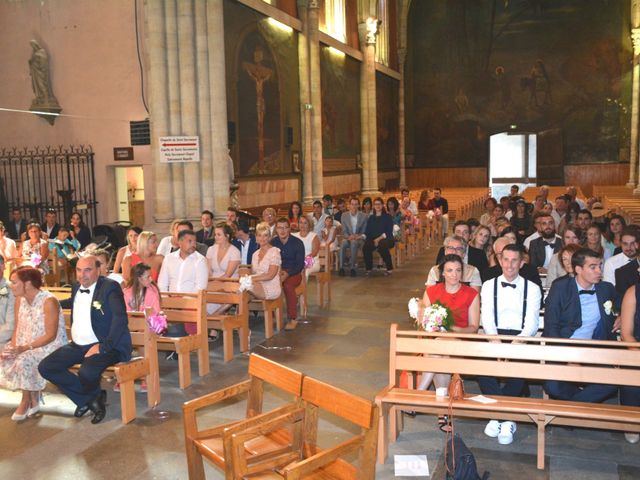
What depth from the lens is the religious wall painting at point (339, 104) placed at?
971 inches

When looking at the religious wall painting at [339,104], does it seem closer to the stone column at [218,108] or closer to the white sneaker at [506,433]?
the stone column at [218,108]

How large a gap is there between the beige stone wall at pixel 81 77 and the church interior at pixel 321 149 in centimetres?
5

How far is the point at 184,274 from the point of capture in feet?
27.2

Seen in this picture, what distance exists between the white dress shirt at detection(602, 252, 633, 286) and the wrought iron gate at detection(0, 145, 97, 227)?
1190cm

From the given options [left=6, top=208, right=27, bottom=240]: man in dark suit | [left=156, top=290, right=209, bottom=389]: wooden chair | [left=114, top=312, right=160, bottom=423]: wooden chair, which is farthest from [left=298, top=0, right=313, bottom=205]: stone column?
[left=114, top=312, right=160, bottom=423]: wooden chair

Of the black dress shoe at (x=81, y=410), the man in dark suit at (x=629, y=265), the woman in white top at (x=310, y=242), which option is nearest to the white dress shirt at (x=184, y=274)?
the black dress shoe at (x=81, y=410)

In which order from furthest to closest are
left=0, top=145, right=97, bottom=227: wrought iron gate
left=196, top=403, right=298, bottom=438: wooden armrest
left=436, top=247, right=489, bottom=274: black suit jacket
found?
left=0, top=145, right=97, bottom=227: wrought iron gate
left=436, top=247, right=489, bottom=274: black suit jacket
left=196, top=403, right=298, bottom=438: wooden armrest

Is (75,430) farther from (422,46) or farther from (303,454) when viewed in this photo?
(422,46)

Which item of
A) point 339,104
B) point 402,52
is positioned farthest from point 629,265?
point 402,52

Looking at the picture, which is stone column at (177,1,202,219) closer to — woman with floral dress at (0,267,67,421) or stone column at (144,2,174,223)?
stone column at (144,2,174,223)

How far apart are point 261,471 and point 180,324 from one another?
4451mm

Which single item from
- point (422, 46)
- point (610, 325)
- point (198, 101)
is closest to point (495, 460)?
point (610, 325)

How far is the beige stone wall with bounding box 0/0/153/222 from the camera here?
15477 mm

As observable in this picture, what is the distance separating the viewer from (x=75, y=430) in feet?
19.6
